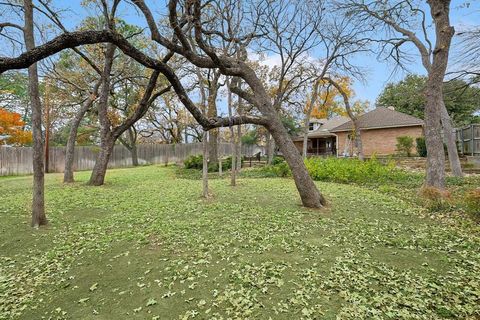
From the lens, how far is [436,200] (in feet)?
19.2

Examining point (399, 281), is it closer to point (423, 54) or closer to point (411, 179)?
point (411, 179)

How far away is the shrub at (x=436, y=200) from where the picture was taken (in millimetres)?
5715

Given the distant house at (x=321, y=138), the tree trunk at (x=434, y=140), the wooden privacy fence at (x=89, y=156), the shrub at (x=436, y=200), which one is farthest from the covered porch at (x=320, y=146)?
the shrub at (x=436, y=200)

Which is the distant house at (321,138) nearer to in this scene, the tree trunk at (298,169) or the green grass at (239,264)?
the tree trunk at (298,169)

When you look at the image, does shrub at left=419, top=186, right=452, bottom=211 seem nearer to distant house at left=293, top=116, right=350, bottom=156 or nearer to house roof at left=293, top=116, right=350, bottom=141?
house roof at left=293, top=116, right=350, bottom=141

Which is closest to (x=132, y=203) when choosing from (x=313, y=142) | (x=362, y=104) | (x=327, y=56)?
(x=327, y=56)

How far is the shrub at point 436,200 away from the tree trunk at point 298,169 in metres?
2.19

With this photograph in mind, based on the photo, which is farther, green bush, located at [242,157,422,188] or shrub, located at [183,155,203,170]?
shrub, located at [183,155,203,170]

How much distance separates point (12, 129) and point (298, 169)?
19.9 meters

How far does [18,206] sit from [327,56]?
1527 cm

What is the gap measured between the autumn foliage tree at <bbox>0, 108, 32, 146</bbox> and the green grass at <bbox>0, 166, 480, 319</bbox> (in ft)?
49.7

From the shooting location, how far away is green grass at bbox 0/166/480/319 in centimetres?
260

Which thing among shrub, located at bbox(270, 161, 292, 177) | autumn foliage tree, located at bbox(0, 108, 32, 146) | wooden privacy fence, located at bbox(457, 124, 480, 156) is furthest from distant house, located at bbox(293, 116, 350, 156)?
autumn foliage tree, located at bbox(0, 108, 32, 146)

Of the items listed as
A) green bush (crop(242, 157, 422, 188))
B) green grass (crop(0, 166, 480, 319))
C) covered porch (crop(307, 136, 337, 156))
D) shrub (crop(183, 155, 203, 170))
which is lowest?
green grass (crop(0, 166, 480, 319))
